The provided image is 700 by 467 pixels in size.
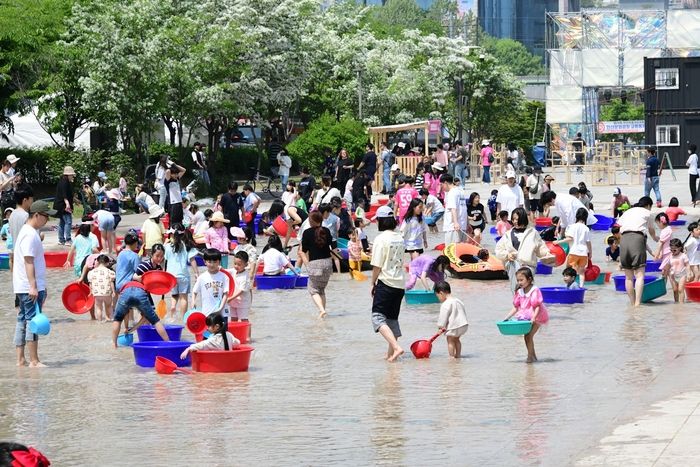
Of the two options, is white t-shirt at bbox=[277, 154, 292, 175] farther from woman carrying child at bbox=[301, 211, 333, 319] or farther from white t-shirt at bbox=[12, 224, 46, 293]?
white t-shirt at bbox=[12, 224, 46, 293]

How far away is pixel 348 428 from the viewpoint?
31.0ft

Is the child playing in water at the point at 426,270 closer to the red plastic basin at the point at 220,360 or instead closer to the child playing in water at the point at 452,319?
the child playing in water at the point at 452,319

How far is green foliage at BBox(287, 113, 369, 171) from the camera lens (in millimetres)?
43969

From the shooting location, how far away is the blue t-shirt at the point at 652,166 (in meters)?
32.5

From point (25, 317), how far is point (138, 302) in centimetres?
125

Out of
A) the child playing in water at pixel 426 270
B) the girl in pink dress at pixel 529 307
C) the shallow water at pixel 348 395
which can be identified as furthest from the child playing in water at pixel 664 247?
the girl in pink dress at pixel 529 307

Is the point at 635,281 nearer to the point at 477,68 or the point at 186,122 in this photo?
the point at 186,122

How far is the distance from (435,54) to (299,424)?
2273 inches

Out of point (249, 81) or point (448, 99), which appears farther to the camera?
point (448, 99)

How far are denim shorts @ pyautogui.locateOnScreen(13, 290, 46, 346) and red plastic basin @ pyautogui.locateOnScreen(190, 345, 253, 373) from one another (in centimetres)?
174

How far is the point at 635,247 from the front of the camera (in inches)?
623

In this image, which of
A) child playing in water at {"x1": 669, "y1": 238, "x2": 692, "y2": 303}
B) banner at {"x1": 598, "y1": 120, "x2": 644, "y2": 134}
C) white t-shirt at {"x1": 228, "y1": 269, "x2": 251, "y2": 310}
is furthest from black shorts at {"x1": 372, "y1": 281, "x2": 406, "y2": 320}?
banner at {"x1": 598, "y1": 120, "x2": 644, "y2": 134}

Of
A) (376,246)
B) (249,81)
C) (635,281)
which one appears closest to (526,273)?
(376,246)

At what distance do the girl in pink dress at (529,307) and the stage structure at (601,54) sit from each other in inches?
2259
